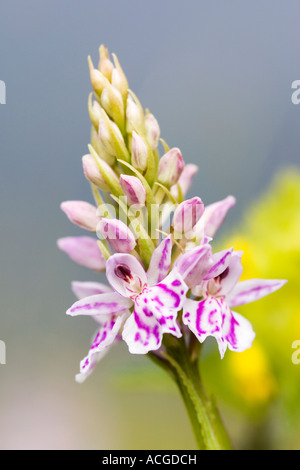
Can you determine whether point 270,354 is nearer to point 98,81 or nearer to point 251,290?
point 251,290

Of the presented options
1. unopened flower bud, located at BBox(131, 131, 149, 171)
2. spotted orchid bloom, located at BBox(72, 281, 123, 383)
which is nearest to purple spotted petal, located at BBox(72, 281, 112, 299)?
spotted orchid bloom, located at BBox(72, 281, 123, 383)

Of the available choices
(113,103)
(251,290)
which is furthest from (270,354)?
(113,103)

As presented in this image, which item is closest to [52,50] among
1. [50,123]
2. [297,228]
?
[50,123]

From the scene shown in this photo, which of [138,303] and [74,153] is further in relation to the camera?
[74,153]

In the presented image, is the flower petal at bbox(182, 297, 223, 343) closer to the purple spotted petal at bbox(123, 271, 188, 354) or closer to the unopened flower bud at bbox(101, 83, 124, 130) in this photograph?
the purple spotted petal at bbox(123, 271, 188, 354)

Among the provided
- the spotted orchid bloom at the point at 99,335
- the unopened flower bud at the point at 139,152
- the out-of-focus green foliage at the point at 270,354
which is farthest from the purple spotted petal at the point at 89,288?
the out-of-focus green foliage at the point at 270,354

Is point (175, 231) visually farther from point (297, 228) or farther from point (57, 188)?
point (57, 188)
